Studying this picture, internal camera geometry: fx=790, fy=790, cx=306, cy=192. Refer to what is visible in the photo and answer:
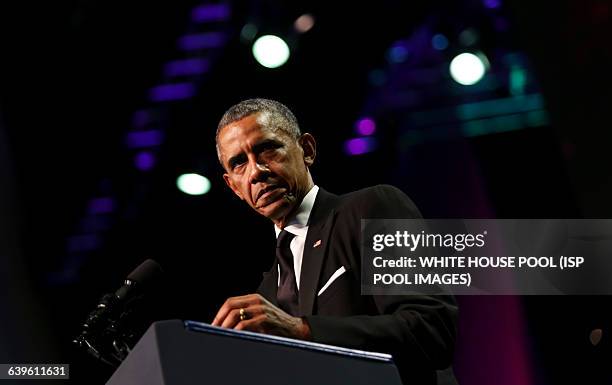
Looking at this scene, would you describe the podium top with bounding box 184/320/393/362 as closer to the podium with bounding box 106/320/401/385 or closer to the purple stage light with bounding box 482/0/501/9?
the podium with bounding box 106/320/401/385

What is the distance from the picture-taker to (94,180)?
3791 mm

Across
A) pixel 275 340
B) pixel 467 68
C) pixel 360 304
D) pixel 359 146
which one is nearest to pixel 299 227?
pixel 360 304

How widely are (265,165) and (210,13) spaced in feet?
4.88

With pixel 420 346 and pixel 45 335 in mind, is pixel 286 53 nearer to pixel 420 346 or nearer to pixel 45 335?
pixel 45 335

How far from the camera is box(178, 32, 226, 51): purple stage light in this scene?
144 inches

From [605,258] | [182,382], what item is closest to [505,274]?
[605,258]

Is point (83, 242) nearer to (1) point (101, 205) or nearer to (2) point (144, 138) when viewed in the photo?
(1) point (101, 205)

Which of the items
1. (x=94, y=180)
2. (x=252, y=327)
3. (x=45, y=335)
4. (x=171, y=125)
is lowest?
(x=252, y=327)

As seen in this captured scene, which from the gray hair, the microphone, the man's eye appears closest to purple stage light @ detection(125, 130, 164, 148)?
the gray hair

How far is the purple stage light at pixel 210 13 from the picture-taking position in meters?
3.63

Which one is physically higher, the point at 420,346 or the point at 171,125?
the point at 171,125

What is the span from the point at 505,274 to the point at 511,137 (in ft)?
2.19

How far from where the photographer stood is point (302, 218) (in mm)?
2299

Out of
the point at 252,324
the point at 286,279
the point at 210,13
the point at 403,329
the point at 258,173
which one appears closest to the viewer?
the point at 252,324
